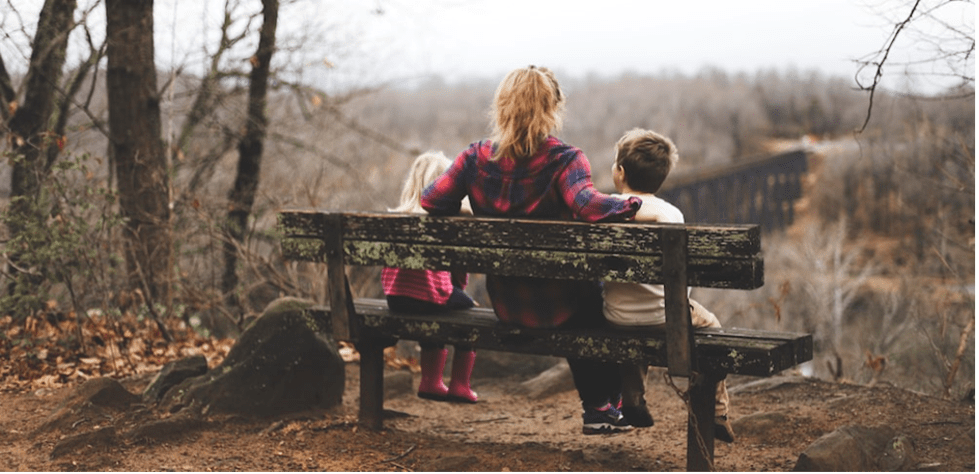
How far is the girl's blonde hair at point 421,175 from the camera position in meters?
5.16

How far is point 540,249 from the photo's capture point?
4273mm

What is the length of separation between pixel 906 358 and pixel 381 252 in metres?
15.1

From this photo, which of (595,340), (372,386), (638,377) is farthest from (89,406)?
(638,377)

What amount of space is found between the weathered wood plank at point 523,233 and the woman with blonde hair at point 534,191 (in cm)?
15

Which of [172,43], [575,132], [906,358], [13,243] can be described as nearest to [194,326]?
[13,243]

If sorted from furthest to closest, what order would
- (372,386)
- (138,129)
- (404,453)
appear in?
(138,129)
(372,386)
(404,453)

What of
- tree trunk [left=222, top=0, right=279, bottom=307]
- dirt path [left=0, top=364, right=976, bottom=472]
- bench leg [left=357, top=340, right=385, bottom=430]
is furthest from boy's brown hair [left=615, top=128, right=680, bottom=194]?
tree trunk [left=222, top=0, right=279, bottom=307]

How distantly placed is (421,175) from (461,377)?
1.09 m

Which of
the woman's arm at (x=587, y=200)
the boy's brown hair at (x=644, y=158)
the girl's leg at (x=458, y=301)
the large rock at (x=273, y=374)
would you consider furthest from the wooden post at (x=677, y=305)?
the large rock at (x=273, y=374)

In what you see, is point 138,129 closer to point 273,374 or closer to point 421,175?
point 273,374

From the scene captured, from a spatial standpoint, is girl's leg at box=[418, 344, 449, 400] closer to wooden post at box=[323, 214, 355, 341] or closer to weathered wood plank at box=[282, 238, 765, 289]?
wooden post at box=[323, 214, 355, 341]

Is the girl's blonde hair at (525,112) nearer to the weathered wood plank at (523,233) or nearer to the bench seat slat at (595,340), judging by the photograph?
the weathered wood plank at (523,233)

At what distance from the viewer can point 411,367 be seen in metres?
7.55

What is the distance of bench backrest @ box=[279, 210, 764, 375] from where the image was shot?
12.8 feet
